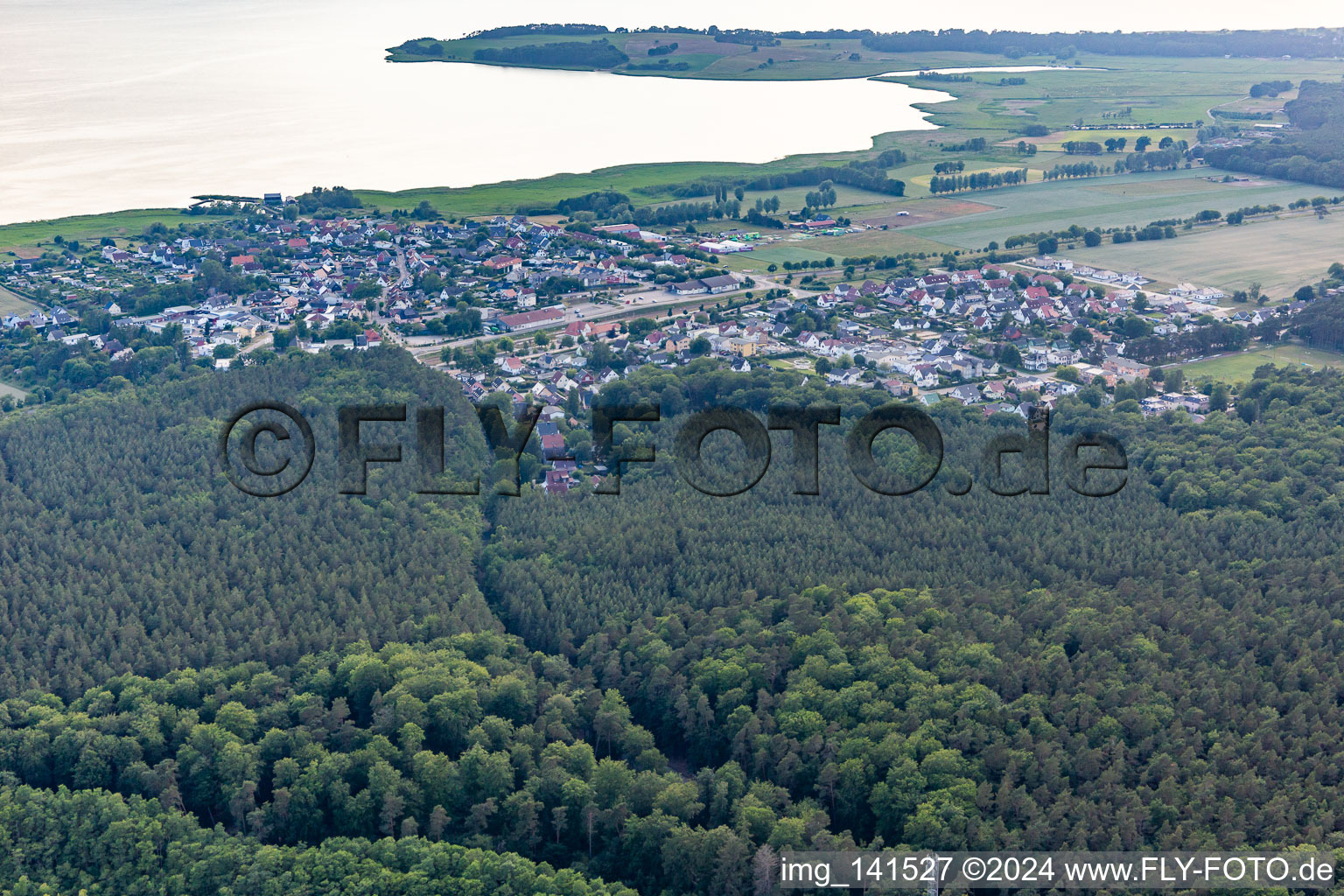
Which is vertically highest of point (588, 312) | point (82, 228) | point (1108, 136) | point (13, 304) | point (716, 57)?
point (716, 57)

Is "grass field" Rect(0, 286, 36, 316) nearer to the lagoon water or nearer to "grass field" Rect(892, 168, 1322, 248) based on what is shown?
the lagoon water

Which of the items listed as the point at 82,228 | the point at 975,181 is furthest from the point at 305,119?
the point at 975,181

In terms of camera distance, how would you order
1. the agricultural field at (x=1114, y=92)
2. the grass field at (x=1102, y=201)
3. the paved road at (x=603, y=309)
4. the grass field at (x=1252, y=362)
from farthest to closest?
the agricultural field at (x=1114, y=92)
the grass field at (x=1102, y=201)
the paved road at (x=603, y=309)
the grass field at (x=1252, y=362)

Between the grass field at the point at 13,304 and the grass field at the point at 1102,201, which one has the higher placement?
the grass field at the point at 1102,201

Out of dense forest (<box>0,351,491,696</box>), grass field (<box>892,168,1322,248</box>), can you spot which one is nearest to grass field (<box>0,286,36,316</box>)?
dense forest (<box>0,351,491,696</box>)

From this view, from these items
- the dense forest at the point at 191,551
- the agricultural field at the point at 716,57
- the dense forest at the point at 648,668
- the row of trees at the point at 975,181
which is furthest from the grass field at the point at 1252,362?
the agricultural field at the point at 716,57

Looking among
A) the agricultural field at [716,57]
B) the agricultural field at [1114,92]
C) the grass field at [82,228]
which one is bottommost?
the grass field at [82,228]

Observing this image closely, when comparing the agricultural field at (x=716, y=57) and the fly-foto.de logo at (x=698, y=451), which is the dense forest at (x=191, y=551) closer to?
the fly-foto.de logo at (x=698, y=451)

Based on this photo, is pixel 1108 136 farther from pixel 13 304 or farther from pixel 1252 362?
pixel 13 304

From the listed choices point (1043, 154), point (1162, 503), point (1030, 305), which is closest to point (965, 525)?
point (1162, 503)
